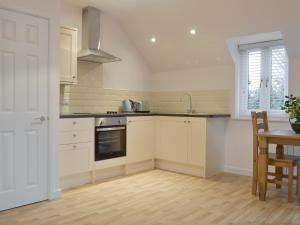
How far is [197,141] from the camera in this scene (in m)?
4.29

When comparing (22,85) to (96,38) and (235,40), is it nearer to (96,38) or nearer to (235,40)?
(96,38)

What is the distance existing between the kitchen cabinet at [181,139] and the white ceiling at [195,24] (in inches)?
45.0

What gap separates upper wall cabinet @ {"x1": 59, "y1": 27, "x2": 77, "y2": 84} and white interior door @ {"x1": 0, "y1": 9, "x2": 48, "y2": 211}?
0.64 meters

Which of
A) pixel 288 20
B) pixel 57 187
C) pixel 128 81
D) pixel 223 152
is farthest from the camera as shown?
pixel 128 81

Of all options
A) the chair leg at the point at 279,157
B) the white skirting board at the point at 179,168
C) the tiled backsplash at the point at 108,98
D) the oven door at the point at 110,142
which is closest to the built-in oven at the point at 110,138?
the oven door at the point at 110,142

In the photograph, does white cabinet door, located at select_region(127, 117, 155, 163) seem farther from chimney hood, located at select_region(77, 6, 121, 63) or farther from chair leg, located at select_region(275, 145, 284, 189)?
chair leg, located at select_region(275, 145, 284, 189)

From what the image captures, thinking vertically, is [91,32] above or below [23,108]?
above

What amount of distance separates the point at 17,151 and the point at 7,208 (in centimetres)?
57

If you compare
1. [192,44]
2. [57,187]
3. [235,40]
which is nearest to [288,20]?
[235,40]

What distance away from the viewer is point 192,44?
4.73m

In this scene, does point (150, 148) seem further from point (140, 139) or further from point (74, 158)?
point (74, 158)

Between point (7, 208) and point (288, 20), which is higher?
point (288, 20)

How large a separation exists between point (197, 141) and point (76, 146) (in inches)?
68.2

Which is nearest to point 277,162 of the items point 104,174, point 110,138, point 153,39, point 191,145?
point 191,145
